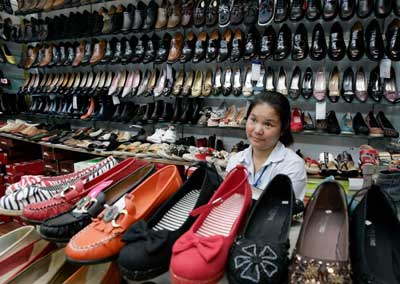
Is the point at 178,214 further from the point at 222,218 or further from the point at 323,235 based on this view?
the point at 323,235

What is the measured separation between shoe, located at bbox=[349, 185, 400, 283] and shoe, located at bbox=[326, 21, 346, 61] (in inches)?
79.5

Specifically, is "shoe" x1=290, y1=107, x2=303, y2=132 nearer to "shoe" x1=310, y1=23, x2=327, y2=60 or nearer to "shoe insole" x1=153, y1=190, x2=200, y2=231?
"shoe" x1=310, y1=23, x2=327, y2=60

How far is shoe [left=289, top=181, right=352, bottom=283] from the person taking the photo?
51 centimetres

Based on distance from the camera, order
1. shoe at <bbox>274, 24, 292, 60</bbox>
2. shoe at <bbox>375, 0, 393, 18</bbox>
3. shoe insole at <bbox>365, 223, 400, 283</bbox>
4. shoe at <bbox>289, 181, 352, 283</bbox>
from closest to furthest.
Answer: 1. shoe at <bbox>289, 181, 352, 283</bbox>
2. shoe insole at <bbox>365, 223, 400, 283</bbox>
3. shoe at <bbox>375, 0, 393, 18</bbox>
4. shoe at <bbox>274, 24, 292, 60</bbox>

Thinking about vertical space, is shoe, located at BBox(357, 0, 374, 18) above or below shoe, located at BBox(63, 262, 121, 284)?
above

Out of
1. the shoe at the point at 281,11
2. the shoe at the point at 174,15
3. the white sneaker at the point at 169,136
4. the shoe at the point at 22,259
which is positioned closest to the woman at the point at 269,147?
the shoe at the point at 22,259

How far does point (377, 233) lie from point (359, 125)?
6.44ft

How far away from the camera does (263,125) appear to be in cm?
131

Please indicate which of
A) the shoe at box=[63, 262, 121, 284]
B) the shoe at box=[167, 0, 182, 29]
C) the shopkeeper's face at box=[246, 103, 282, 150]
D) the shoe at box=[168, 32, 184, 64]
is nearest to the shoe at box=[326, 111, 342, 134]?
the shopkeeper's face at box=[246, 103, 282, 150]

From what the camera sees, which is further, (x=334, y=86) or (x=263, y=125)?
(x=334, y=86)

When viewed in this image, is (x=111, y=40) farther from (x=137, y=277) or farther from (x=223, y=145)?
(x=137, y=277)

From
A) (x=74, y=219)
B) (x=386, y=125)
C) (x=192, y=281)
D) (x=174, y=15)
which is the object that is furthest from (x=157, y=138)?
(x=192, y=281)

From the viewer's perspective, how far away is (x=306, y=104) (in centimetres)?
280

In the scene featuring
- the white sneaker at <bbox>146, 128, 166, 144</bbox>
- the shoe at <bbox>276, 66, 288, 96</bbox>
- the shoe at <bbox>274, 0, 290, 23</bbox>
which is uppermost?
the shoe at <bbox>274, 0, 290, 23</bbox>
